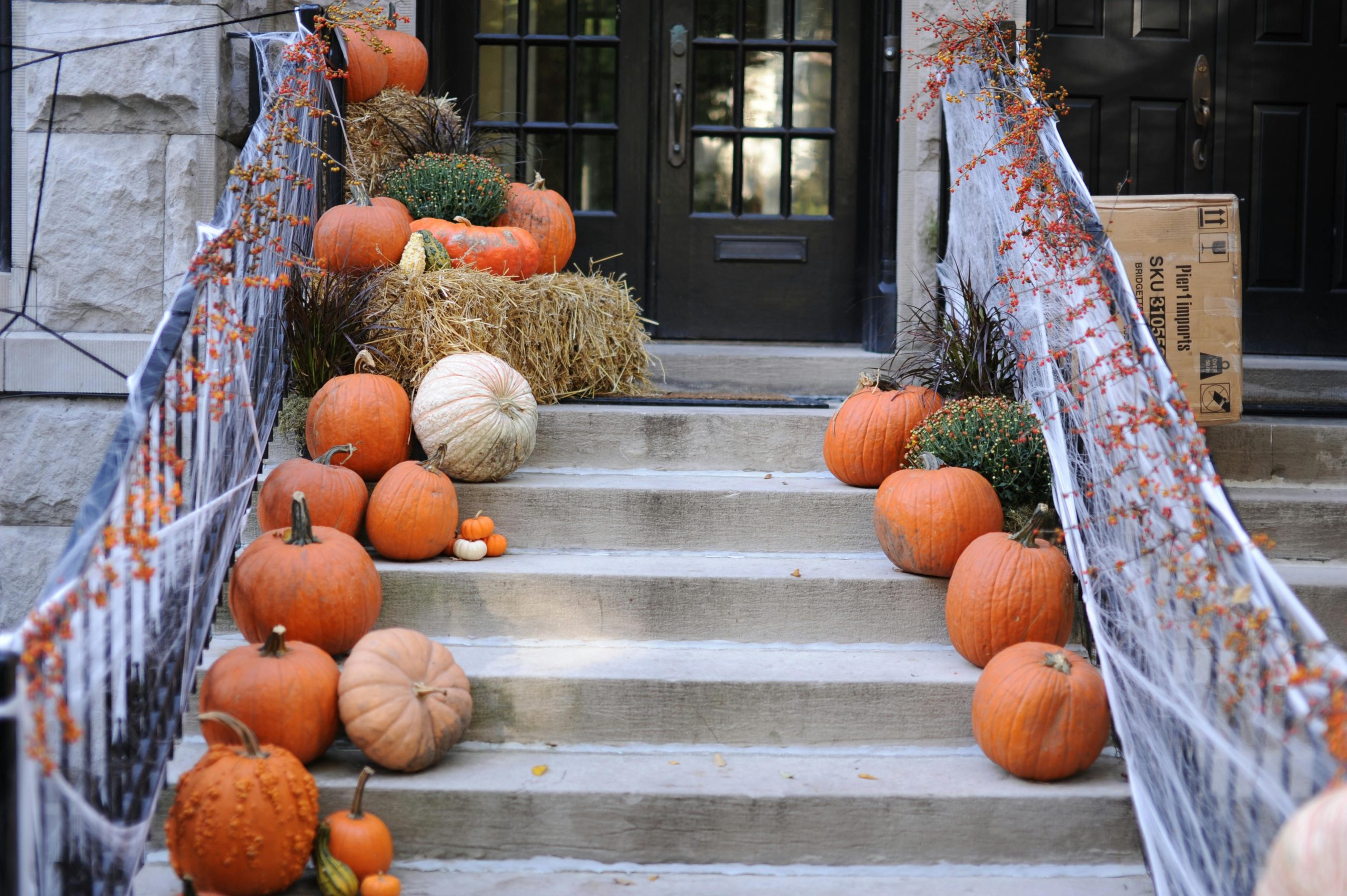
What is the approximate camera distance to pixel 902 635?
2.94m

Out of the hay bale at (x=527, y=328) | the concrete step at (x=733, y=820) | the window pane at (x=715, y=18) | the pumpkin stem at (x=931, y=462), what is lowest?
the concrete step at (x=733, y=820)

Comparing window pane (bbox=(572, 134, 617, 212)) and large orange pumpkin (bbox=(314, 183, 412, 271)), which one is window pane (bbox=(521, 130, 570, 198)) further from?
large orange pumpkin (bbox=(314, 183, 412, 271))

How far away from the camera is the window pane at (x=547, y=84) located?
5.04m

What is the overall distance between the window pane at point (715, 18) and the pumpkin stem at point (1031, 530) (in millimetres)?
3160

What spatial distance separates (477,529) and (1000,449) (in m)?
1.48

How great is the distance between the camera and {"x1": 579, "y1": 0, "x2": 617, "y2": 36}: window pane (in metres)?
5.02

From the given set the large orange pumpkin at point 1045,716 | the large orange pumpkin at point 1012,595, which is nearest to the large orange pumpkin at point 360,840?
the large orange pumpkin at point 1045,716

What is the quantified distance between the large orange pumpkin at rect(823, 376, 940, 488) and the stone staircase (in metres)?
0.09

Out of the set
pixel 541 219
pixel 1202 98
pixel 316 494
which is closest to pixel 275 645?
pixel 316 494

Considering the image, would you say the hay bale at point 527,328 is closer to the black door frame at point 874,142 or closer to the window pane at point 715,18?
the black door frame at point 874,142

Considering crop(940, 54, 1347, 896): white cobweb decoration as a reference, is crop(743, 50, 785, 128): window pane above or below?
above

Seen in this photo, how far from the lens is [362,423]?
3141 mm

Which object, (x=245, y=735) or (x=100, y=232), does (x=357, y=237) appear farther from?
(x=245, y=735)

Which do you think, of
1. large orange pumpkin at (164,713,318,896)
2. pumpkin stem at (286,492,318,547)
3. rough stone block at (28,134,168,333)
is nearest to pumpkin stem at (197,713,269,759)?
large orange pumpkin at (164,713,318,896)
